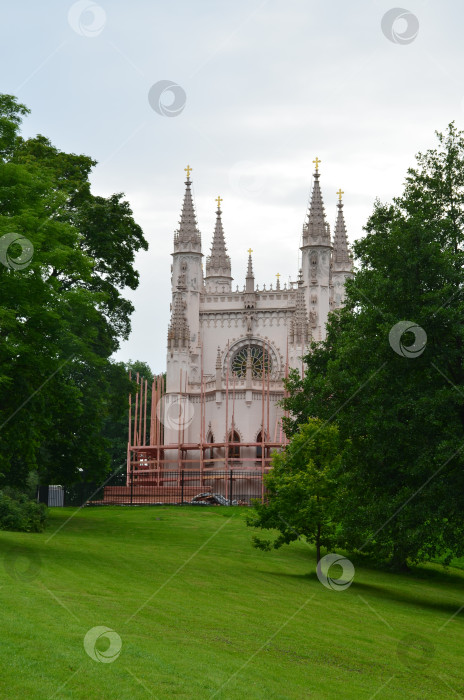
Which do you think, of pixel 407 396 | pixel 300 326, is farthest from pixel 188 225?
pixel 407 396

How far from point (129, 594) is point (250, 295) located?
58.1 metres

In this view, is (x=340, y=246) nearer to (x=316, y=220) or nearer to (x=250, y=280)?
(x=316, y=220)

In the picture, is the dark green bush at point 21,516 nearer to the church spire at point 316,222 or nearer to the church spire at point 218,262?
the church spire at point 316,222

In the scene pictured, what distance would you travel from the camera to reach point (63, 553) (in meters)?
25.3

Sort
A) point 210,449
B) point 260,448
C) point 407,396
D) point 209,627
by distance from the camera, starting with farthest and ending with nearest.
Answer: point 210,449, point 260,448, point 407,396, point 209,627

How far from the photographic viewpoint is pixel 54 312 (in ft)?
78.4

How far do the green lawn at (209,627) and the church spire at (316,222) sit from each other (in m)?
48.3

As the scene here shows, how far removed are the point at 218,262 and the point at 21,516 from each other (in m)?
56.8

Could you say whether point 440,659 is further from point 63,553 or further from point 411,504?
point 63,553

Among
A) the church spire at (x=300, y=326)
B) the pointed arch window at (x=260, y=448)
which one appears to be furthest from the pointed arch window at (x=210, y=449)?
the church spire at (x=300, y=326)

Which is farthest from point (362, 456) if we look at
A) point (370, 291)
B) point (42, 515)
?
point (42, 515)

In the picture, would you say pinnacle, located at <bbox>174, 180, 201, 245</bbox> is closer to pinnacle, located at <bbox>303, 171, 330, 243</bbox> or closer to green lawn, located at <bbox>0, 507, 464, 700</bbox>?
pinnacle, located at <bbox>303, 171, 330, 243</bbox>

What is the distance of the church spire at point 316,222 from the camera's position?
75.4 meters

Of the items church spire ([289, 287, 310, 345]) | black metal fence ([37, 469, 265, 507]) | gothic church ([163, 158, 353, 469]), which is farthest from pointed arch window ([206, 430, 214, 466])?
church spire ([289, 287, 310, 345])
